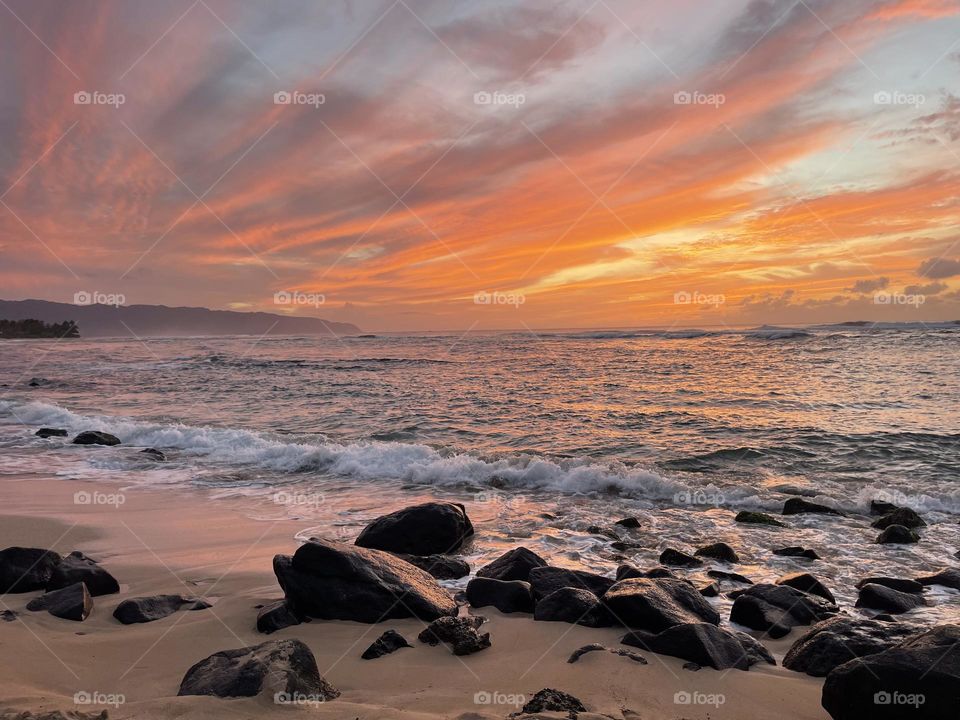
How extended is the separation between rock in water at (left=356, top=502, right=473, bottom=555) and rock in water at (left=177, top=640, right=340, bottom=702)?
14.3 ft

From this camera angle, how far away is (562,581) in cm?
732

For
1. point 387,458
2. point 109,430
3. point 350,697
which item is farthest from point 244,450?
point 350,697

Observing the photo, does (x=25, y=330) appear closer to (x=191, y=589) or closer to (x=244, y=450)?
(x=244, y=450)

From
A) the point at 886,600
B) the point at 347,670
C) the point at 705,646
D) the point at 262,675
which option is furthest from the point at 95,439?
the point at 886,600

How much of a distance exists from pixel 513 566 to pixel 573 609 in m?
1.46

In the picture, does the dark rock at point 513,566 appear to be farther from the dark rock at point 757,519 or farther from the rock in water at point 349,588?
the dark rock at point 757,519

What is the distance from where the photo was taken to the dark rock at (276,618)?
19.9ft

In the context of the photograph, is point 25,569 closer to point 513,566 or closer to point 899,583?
point 513,566

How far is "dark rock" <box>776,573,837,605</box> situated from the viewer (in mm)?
7504

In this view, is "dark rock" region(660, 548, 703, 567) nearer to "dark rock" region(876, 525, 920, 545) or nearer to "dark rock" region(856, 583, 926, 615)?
"dark rock" region(856, 583, 926, 615)

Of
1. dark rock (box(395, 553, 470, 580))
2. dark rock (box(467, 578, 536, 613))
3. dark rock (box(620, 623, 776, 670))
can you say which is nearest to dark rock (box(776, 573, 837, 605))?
dark rock (box(620, 623, 776, 670))

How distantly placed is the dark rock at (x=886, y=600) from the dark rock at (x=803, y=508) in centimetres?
445

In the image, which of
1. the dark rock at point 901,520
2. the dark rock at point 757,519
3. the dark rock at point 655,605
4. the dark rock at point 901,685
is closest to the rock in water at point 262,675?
the dark rock at point 655,605

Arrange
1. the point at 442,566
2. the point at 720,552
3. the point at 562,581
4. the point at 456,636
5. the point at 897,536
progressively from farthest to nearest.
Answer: the point at 897,536, the point at 720,552, the point at 442,566, the point at 562,581, the point at 456,636
